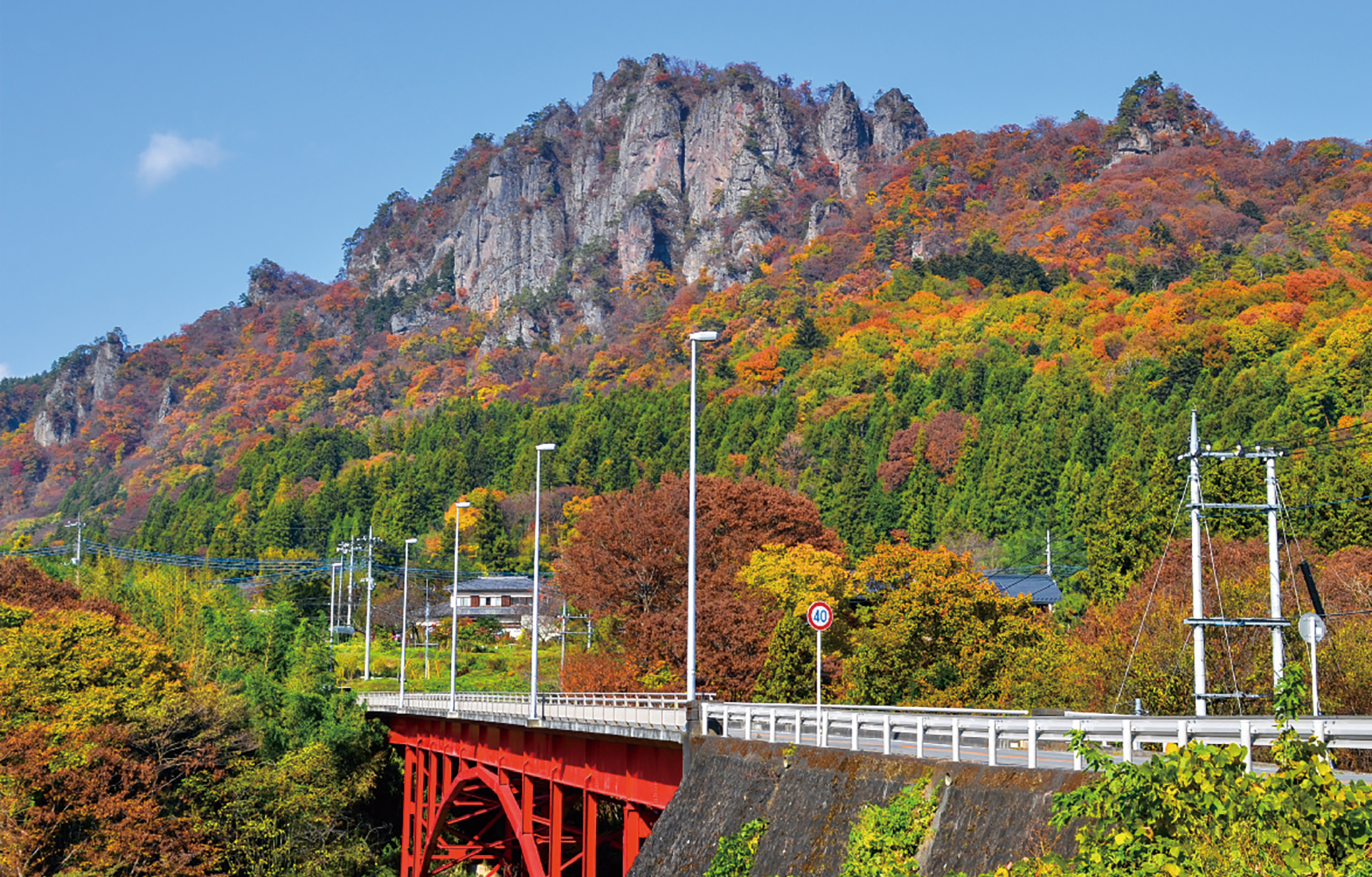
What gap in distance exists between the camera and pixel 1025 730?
17359 millimetres

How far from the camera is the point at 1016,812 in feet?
48.0

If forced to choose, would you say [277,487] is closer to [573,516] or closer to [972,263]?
[573,516]

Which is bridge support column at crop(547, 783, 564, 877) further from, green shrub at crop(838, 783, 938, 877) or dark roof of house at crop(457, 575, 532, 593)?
dark roof of house at crop(457, 575, 532, 593)

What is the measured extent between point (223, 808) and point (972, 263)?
145577 millimetres

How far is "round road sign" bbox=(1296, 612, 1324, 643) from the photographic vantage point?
22.7 metres

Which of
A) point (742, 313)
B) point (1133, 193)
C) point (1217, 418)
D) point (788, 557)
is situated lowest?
point (788, 557)

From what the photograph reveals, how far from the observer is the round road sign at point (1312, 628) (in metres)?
22.7

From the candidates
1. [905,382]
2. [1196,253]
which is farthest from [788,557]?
[1196,253]

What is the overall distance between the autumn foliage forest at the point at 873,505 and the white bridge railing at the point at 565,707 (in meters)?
3.95

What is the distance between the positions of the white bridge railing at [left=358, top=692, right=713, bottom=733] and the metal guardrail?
5.16 ft

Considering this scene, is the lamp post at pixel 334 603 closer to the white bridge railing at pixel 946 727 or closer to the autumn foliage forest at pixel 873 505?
the autumn foliage forest at pixel 873 505

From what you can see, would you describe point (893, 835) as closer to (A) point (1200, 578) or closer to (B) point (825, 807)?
(B) point (825, 807)

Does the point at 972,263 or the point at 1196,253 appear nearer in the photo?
the point at 1196,253

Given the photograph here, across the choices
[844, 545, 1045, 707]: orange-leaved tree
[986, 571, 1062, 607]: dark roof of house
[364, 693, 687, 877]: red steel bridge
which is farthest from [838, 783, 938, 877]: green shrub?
[986, 571, 1062, 607]: dark roof of house
